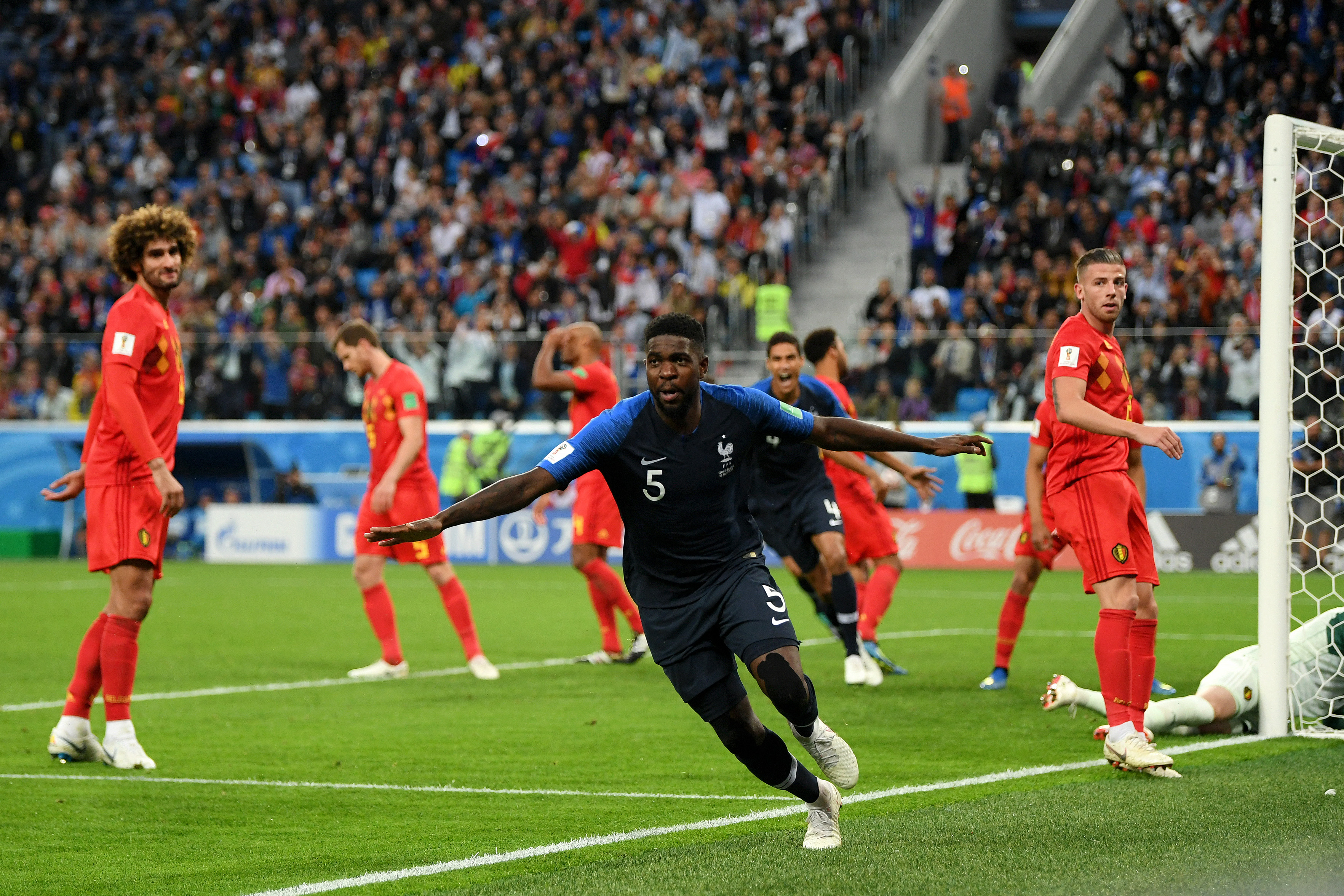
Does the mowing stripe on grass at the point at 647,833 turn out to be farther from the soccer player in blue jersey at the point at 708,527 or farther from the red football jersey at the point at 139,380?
the red football jersey at the point at 139,380

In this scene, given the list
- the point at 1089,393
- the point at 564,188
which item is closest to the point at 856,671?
the point at 1089,393

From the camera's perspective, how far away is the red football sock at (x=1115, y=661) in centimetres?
716

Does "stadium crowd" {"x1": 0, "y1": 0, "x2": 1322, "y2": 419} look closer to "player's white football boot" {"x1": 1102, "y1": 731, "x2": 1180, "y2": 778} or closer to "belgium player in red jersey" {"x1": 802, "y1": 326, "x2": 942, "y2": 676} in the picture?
"belgium player in red jersey" {"x1": 802, "y1": 326, "x2": 942, "y2": 676}

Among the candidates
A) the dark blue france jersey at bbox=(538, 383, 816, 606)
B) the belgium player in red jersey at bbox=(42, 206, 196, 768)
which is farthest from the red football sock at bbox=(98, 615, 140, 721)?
the dark blue france jersey at bbox=(538, 383, 816, 606)

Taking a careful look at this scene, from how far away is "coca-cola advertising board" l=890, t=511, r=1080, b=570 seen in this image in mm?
22125

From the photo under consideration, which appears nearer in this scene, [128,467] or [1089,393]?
[1089,393]

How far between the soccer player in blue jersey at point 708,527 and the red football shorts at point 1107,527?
190cm

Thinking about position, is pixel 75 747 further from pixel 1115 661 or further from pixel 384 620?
pixel 1115 661

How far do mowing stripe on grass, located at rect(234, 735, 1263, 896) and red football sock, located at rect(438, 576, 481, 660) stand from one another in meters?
5.16

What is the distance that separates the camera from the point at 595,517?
12.1 meters

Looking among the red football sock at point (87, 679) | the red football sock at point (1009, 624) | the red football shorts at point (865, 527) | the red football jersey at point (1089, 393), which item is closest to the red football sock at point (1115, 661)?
the red football jersey at point (1089, 393)

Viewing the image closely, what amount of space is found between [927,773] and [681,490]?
2431 millimetres

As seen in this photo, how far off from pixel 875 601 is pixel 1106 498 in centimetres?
432

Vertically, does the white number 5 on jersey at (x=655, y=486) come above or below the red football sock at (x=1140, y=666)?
above
